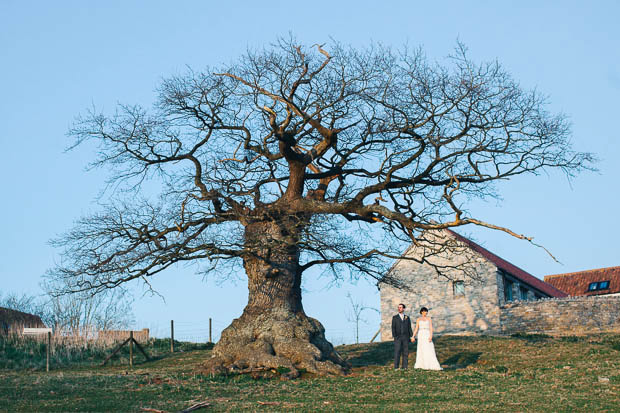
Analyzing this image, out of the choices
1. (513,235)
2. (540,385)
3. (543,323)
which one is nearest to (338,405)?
(540,385)

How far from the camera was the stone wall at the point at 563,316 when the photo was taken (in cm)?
3900

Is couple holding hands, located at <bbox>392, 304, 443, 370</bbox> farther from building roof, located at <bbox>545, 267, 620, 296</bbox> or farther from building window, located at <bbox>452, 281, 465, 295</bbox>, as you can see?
building roof, located at <bbox>545, 267, 620, 296</bbox>

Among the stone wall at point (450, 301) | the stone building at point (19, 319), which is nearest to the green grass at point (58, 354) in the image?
the stone building at point (19, 319)

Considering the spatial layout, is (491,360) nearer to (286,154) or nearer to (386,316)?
(286,154)

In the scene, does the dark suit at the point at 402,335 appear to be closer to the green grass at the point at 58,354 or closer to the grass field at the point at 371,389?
the grass field at the point at 371,389

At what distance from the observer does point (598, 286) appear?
184ft

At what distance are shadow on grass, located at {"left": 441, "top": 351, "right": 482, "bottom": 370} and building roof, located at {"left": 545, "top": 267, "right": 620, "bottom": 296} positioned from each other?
36725mm

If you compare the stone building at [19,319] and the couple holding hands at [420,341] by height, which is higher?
the stone building at [19,319]

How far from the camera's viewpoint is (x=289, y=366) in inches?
Result: 713

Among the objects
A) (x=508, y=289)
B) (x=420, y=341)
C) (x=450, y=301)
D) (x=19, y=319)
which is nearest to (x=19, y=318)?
(x=19, y=319)

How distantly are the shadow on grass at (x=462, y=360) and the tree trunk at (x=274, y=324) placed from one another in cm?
353

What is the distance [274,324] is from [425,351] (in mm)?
4201

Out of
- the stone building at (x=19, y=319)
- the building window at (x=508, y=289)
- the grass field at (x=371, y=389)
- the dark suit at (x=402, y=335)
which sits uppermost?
the building window at (x=508, y=289)

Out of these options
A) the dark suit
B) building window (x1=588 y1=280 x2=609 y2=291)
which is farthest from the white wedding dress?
building window (x1=588 y1=280 x2=609 y2=291)
